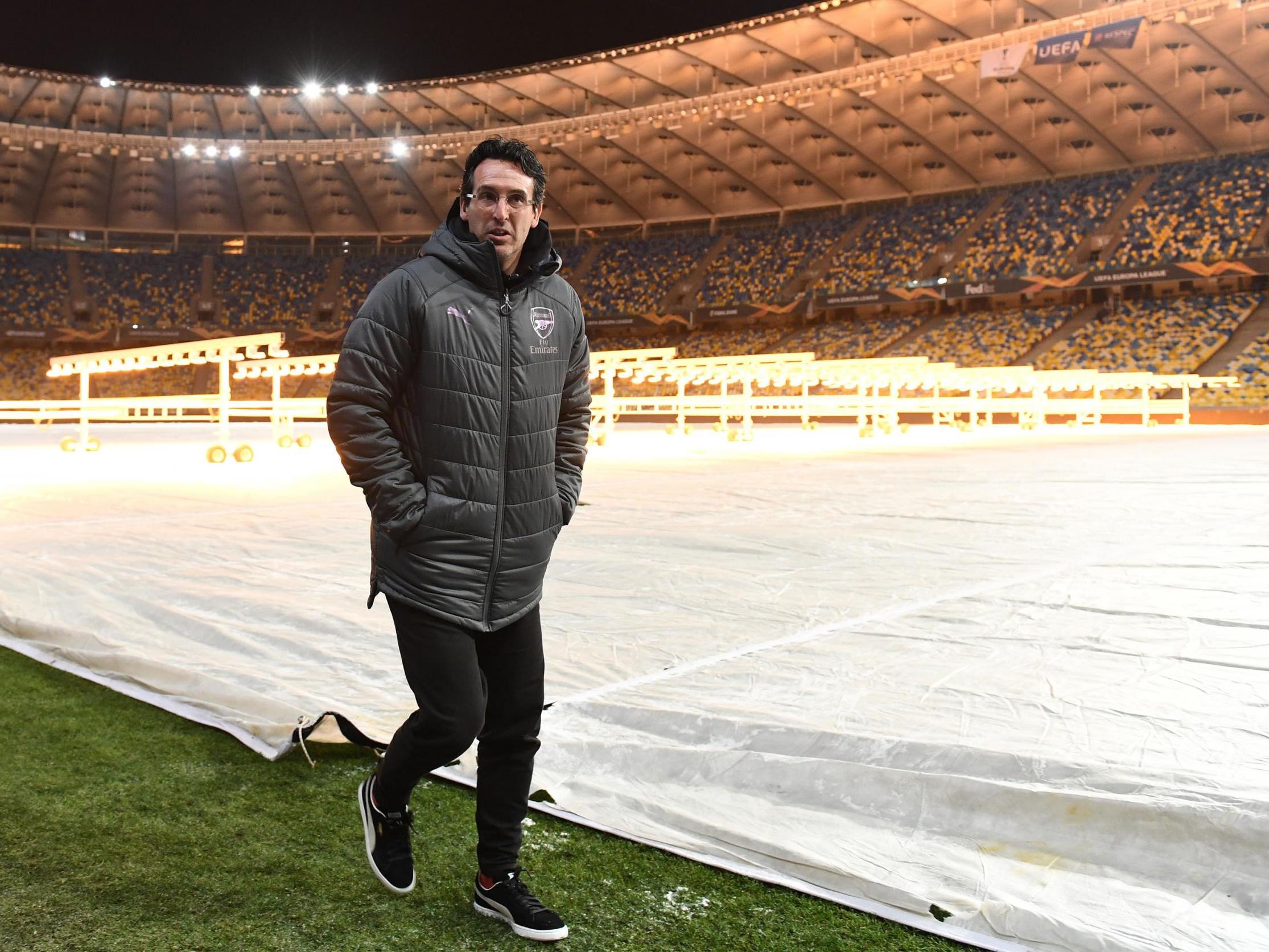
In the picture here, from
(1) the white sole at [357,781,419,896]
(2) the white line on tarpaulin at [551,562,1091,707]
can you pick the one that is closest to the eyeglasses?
(1) the white sole at [357,781,419,896]

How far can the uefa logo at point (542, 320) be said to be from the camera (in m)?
2.39

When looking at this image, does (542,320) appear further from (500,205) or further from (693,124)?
(693,124)

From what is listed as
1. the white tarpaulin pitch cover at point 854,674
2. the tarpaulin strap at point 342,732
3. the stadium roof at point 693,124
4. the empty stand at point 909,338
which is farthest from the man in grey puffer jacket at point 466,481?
the empty stand at point 909,338

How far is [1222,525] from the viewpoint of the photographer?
23.3 ft

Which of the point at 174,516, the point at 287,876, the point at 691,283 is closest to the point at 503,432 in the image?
the point at 287,876

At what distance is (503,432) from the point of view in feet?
7.66

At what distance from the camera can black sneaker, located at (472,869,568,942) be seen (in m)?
2.05

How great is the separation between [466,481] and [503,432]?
0.14 meters

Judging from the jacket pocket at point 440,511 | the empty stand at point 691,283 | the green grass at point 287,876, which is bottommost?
the green grass at point 287,876

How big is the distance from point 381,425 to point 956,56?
31.7m

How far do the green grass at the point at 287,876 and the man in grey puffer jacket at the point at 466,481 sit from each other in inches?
5.7

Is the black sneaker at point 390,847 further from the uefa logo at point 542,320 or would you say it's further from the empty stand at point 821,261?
the empty stand at point 821,261

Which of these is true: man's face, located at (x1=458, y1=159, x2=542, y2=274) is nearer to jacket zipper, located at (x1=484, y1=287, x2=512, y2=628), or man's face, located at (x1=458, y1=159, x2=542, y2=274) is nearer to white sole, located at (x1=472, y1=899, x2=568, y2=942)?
jacket zipper, located at (x1=484, y1=287, x2=512, y2=628)

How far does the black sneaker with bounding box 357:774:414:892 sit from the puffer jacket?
1.51ft
